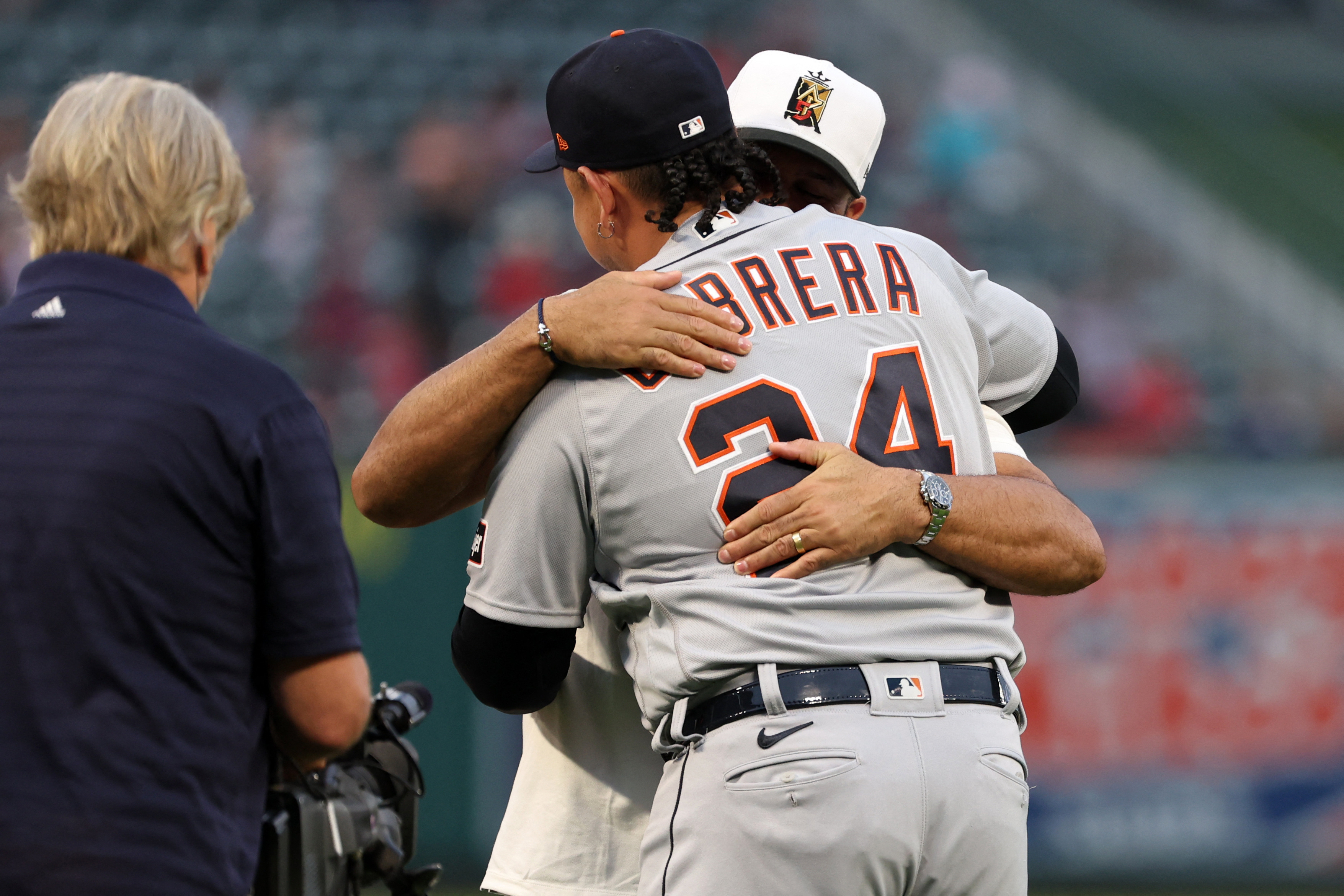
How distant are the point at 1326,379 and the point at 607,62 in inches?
310

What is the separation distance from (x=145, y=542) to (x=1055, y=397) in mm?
1636

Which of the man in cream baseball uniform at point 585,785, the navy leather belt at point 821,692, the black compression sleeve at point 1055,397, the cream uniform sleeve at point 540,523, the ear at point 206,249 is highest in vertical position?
the ear at point 206,249

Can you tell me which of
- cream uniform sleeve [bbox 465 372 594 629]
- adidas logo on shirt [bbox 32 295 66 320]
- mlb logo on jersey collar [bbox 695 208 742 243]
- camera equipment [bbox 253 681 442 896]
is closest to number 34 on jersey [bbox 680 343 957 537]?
cream uniform sleeve [bbox 465 372 594 629]

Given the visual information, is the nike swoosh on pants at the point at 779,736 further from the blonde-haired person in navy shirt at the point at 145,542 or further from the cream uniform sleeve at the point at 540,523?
the blonde-haired person in navy shirt at the point at 145,542

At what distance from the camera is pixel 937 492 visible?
7.19 feet

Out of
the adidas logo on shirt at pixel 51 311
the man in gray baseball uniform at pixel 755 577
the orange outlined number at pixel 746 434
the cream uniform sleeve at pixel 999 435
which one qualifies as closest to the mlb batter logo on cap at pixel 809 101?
the man in gray baseball uniform at pixel 755 577

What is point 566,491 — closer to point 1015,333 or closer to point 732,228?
point 732,228

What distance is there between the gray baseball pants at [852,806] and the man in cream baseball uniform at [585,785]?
31 centimetres

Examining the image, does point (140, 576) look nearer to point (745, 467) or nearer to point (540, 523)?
point (540, 523)

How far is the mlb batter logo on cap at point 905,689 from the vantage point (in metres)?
2.10

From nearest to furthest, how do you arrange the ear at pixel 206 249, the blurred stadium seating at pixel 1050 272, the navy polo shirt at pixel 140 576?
1. the navy polo shirt at pixel 140 576
2. the ear at pixel 206 249
3. the blurred stadium seating at pixel 1050 272

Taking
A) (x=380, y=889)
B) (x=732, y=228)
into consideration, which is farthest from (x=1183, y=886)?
(x=732, y=228)

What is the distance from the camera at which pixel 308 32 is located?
10.4m

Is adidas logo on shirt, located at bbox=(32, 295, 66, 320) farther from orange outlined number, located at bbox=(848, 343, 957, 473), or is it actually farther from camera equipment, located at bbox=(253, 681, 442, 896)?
orange outlined number, located at bbox=(848, 343, 957, 473)
